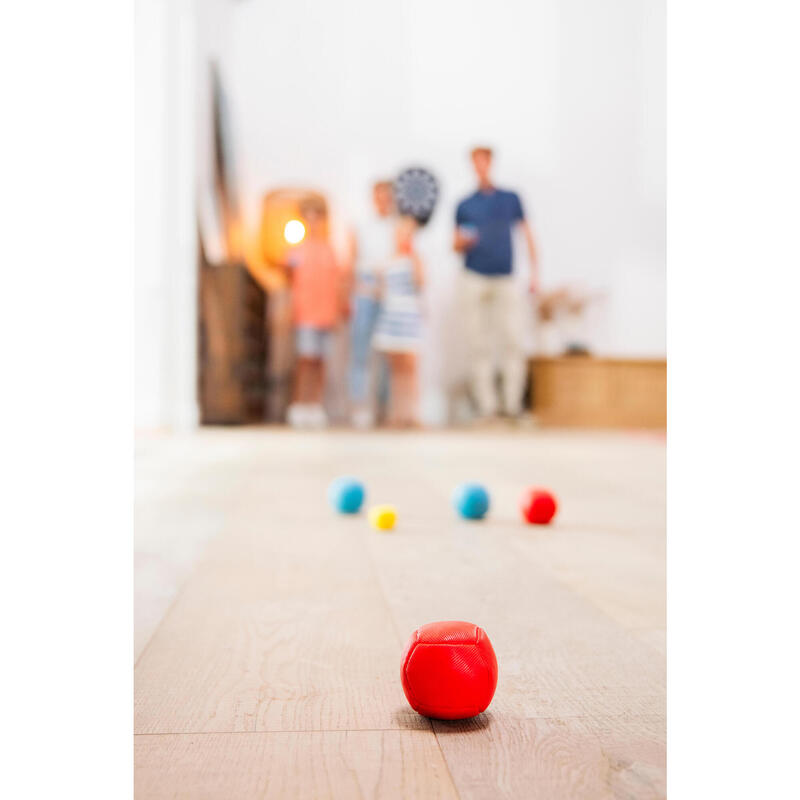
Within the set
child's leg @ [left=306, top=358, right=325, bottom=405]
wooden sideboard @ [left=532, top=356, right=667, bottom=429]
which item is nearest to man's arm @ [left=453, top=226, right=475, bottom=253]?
wooden sideboard @ [left=532, top=356, right=667, bottom=429]

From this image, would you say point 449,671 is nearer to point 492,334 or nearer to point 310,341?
point 310,341

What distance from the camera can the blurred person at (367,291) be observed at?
558cm

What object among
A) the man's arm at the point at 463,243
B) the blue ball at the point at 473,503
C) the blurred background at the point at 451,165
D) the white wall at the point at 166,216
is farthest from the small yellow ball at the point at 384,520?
the man's arm at the point at 463,243

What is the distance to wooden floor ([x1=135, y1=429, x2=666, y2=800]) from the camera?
662 millimetres

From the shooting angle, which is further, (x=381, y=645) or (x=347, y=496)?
(x=347, y=496)

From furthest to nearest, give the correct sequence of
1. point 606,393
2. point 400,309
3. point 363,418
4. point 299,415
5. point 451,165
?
point 451,165, point 363,418, point 606,393, point 299,415, point 400,309

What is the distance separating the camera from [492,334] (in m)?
5.56

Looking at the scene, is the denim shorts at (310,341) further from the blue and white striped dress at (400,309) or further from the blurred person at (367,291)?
the blue and white striped dress at (400,309)

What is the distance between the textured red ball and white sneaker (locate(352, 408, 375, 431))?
4.73 m

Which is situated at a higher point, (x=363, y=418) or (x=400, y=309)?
(x=400, y=309)

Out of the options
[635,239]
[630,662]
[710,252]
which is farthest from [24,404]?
[635,239]

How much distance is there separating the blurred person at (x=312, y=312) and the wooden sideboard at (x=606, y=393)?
1.35 meters

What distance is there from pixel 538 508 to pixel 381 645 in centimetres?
89

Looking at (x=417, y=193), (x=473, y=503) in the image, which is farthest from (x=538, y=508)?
(x=417, y=193)
